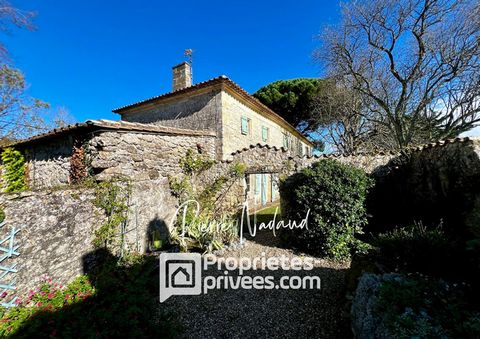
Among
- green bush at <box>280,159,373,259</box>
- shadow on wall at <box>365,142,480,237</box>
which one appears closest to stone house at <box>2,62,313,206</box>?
green bush at <box>280,159,373,259</box>

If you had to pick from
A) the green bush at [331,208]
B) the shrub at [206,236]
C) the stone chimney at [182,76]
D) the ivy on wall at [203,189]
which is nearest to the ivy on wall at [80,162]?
the ivy on wall at [203,189]

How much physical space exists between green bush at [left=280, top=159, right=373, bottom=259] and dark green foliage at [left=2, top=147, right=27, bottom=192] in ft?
30.0

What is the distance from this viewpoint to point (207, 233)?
17.7 feet

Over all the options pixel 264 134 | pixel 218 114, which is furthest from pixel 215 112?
pixel 264 134

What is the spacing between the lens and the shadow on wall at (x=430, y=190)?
4250 millimetres

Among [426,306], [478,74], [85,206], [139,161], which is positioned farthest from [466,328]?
[478,74]

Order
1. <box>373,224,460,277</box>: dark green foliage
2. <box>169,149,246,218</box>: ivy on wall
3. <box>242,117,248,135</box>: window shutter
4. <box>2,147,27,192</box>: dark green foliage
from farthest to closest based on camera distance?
<box>242,117,248,135</box>: window shutter → <box>169,149,246,218</box>: ivy on wall → <box>2,147,27,192</box>: dark green foliage → <box>373,224,460,277</box>: dark green foliage

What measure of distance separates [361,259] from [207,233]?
349 cm

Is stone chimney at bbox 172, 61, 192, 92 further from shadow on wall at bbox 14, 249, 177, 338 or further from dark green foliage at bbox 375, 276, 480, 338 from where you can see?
dark green foliage at bbox 375, 276, 480, 338

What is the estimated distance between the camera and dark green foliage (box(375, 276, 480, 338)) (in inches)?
66.2

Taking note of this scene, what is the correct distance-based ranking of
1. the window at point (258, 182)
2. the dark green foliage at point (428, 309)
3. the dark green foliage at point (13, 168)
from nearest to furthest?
the dark green foliage at point (428, 309) → the dark green foliage at point (13, 168) → the window at point (258, 182)

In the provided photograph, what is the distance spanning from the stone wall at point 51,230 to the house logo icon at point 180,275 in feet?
5.40

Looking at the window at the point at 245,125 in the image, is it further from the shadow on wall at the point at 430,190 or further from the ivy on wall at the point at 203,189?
the shadow on wall at the point at 430,190

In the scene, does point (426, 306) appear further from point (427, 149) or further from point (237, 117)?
point (237, 117)
